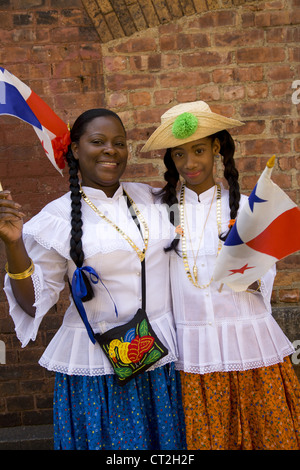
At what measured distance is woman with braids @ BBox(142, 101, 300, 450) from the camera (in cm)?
227

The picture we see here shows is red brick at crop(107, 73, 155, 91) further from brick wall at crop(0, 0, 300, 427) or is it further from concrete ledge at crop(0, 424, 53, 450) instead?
concrete ledge at crop(0, 424, 53, 450)

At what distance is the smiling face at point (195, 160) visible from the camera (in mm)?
2391

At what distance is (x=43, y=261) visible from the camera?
2.23m

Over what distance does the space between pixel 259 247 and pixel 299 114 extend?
1498 mm

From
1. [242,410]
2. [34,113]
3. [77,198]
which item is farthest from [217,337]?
[34,113]

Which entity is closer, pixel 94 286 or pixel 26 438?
pixel 94 286

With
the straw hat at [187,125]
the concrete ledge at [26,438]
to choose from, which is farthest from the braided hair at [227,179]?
the concrete ledge at [26,438]

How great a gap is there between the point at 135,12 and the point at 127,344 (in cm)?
218

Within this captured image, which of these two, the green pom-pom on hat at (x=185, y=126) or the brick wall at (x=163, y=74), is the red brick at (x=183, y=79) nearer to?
the brick wall at (x=163, y=74)

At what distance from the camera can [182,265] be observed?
94.2 inches

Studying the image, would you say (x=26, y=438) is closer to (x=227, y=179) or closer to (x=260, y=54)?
(x=227, y=179)

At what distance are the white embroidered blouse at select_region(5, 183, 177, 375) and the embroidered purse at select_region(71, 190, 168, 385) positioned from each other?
67 millimetres

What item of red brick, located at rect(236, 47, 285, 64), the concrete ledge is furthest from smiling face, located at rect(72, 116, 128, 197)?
the concrete ledge

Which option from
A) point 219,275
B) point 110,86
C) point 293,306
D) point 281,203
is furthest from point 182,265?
point 110,86
